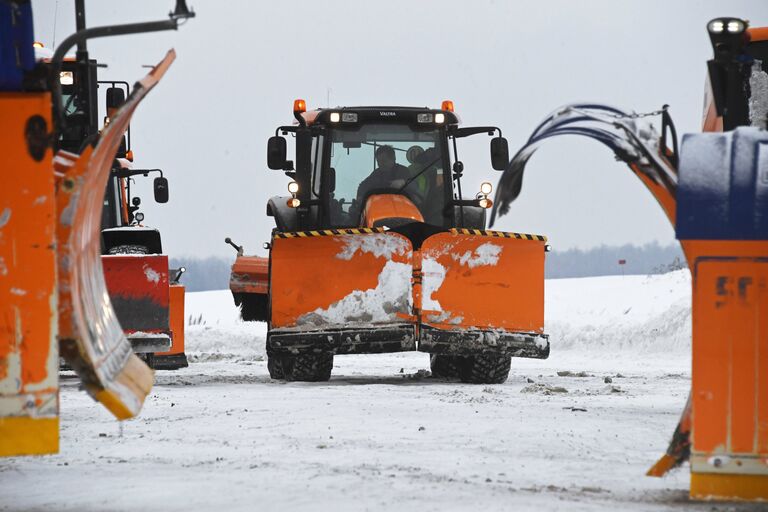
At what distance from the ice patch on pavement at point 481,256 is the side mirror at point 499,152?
1097mm

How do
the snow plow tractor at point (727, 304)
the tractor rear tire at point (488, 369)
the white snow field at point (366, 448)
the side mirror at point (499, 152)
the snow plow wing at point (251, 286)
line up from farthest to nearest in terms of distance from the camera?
the snow plow wing at point (251, 286) < the side mirror at point (499, 152) < the tractor rear tire at point (488, 369) < the white snow field at point (366, 448) < the snow plow tractor at point (727, 304)

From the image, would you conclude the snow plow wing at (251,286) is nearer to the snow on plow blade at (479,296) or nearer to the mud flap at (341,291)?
the mud flap at (341,291)

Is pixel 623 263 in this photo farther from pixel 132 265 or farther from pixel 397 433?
pixel 397 433

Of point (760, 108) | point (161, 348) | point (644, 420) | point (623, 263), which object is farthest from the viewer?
point (623, 263)

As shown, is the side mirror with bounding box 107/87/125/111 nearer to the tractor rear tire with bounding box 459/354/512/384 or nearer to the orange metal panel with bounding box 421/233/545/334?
the orange metal panel with bounding box 421/233/545/334

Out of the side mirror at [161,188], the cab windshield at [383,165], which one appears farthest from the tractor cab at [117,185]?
the cab windshield at [383,165]

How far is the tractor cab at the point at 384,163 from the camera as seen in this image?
41.7 feet

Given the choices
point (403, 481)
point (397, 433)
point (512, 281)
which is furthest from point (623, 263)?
point (403, 481)

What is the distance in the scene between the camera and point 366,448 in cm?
668

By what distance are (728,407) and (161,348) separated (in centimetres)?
711

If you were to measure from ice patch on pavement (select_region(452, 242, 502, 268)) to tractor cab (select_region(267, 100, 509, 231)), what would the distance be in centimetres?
117

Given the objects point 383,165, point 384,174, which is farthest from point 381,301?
point 383,165

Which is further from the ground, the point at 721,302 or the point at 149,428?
the point at 721,302

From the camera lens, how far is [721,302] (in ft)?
15.6
